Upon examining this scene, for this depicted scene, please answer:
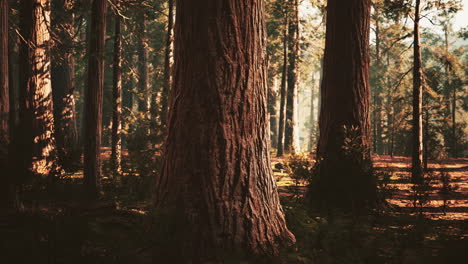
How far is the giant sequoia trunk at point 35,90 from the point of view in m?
8.52

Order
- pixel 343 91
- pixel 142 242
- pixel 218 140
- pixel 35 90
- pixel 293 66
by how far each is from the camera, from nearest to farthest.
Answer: pixel 142 242 < pixel 218 140 < pixel 343 91 < pixel 35 90 < pixel 293 66

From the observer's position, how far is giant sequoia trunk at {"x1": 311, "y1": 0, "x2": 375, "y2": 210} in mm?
6598

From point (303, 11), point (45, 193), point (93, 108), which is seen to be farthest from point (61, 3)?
point (303, 11)

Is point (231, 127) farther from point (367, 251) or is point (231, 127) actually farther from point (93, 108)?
point (93, 108)

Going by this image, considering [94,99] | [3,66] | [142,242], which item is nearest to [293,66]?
[94,99]

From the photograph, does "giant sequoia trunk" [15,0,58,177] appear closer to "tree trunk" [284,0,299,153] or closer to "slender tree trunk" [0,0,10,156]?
"slender tree trunk" [0,0,10,156]

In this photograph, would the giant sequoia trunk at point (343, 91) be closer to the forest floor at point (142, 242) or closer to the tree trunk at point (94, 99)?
the forest floor at point (142, 242)

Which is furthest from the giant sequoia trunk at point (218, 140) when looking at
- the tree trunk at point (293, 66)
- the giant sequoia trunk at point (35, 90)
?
the tree trunk at point (293, 66)

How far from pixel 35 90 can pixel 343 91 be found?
6854 mm

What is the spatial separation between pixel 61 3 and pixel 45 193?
10984 mm

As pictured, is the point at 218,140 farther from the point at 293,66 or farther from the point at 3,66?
the point at 293,66

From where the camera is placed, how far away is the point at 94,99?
7668mm

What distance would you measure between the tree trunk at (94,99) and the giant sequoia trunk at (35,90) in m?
1.23

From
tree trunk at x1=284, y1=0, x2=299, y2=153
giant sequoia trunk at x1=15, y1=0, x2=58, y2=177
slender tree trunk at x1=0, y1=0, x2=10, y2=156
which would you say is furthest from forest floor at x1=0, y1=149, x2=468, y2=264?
tree trunk at x1=284, y1=0, x2=299, y2=153
